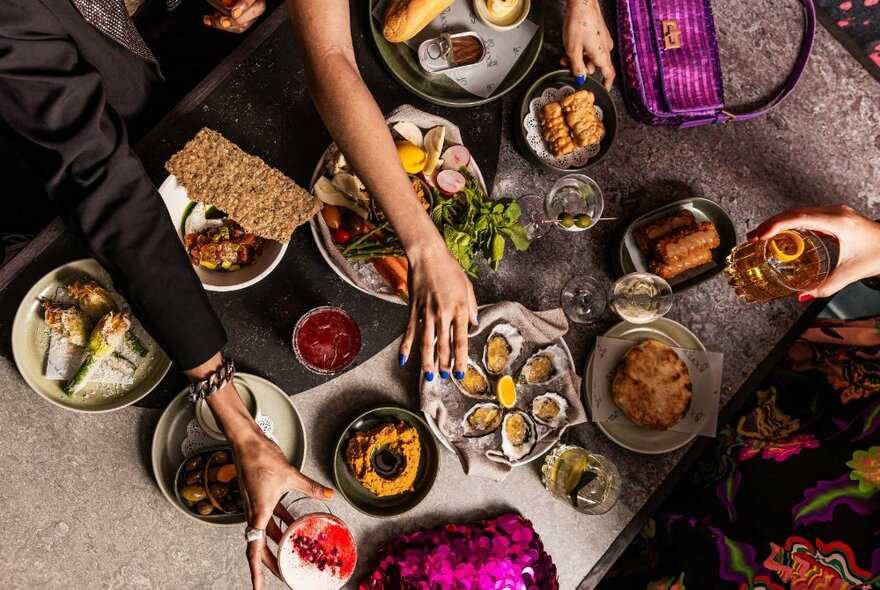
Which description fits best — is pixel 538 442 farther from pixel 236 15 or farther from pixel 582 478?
pixel 236 15

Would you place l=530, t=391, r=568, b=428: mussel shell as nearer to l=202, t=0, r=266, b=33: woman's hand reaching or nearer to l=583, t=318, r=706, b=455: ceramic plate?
l=583, t=318, r=706, b=455: ceramic plate

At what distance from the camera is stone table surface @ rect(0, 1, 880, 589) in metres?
1.81

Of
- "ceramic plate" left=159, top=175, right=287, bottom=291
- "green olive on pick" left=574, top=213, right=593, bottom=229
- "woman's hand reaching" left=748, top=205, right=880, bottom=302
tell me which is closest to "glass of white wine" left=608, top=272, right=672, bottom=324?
"green olive on pick" left=574, top=213, right=593, bottom=229

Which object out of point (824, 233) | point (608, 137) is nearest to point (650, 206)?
point (608, 137)

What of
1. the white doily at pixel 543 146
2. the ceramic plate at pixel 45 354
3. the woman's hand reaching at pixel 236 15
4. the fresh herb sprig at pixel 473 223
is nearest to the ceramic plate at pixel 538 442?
the fresh herb sprig at pixel 473 223

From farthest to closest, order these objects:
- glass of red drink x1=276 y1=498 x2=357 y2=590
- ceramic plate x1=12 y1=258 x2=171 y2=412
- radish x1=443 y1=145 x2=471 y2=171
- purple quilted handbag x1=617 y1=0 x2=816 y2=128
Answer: purple quilted handbag x1=617 y1=0 x2=816 y2=128
radish x1=443 y1=145 x2=471 y2=171
ceramic plate x1=12 y1=258 x2=171 y2=412
glass of red drink x1=276 y1=498 x2=357 y2=590

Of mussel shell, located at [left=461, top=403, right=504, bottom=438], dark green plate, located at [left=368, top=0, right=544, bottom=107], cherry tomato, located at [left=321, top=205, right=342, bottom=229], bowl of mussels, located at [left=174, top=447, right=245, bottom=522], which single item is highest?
dark green plate, located at [left=368, top=0, right=544, bottom=107]

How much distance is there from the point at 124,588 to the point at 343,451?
745 mm

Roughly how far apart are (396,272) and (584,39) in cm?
99

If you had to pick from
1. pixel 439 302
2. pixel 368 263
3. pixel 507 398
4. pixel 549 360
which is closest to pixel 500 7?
pixel 368 263

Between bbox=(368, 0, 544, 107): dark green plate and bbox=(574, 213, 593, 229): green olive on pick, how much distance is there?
47cm

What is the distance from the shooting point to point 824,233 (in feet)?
6.68

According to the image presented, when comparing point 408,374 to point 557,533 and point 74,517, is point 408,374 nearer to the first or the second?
point 557,533

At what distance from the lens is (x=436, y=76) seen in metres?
2.03
